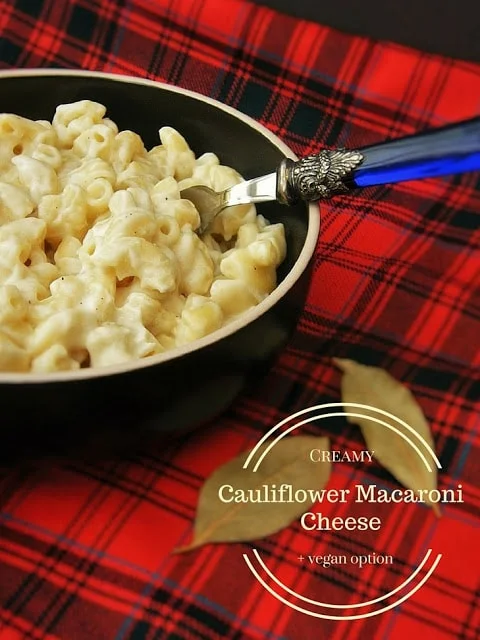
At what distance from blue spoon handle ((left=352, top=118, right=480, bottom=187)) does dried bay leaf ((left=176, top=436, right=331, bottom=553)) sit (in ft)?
0.94

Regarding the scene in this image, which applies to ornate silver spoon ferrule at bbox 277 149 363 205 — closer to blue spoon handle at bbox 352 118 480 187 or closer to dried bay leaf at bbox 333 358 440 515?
blue spoon handle at bbox 352 118 480 187

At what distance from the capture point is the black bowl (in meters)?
0.70

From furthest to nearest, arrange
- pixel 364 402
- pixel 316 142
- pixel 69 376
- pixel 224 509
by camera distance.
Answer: pixel 316 142, pixel 364 402, pixel 224 509, pixel 69 376

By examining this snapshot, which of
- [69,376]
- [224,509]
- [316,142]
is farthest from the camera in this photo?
Result: [316,142]

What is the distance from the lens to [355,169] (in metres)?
0.85

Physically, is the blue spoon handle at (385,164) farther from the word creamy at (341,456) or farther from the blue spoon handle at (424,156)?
the word creamy at (341,456)

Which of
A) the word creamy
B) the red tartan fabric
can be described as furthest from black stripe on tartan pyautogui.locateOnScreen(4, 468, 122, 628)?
the word creamy

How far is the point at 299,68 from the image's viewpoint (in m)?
1.38

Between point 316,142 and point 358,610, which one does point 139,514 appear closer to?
point 358,610

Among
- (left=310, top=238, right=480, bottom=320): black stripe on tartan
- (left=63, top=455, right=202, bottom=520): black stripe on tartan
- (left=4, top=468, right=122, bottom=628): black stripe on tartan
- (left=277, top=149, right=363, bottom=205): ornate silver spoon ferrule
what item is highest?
(left=310, top=238, right=480, bottom=320): black stripe on tartan

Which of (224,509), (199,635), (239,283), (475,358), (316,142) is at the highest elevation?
(316,142)

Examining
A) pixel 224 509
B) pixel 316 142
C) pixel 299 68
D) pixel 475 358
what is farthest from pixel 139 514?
pixel 299 68

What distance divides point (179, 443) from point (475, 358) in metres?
0.39

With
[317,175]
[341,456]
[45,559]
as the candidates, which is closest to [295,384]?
[341,456]
